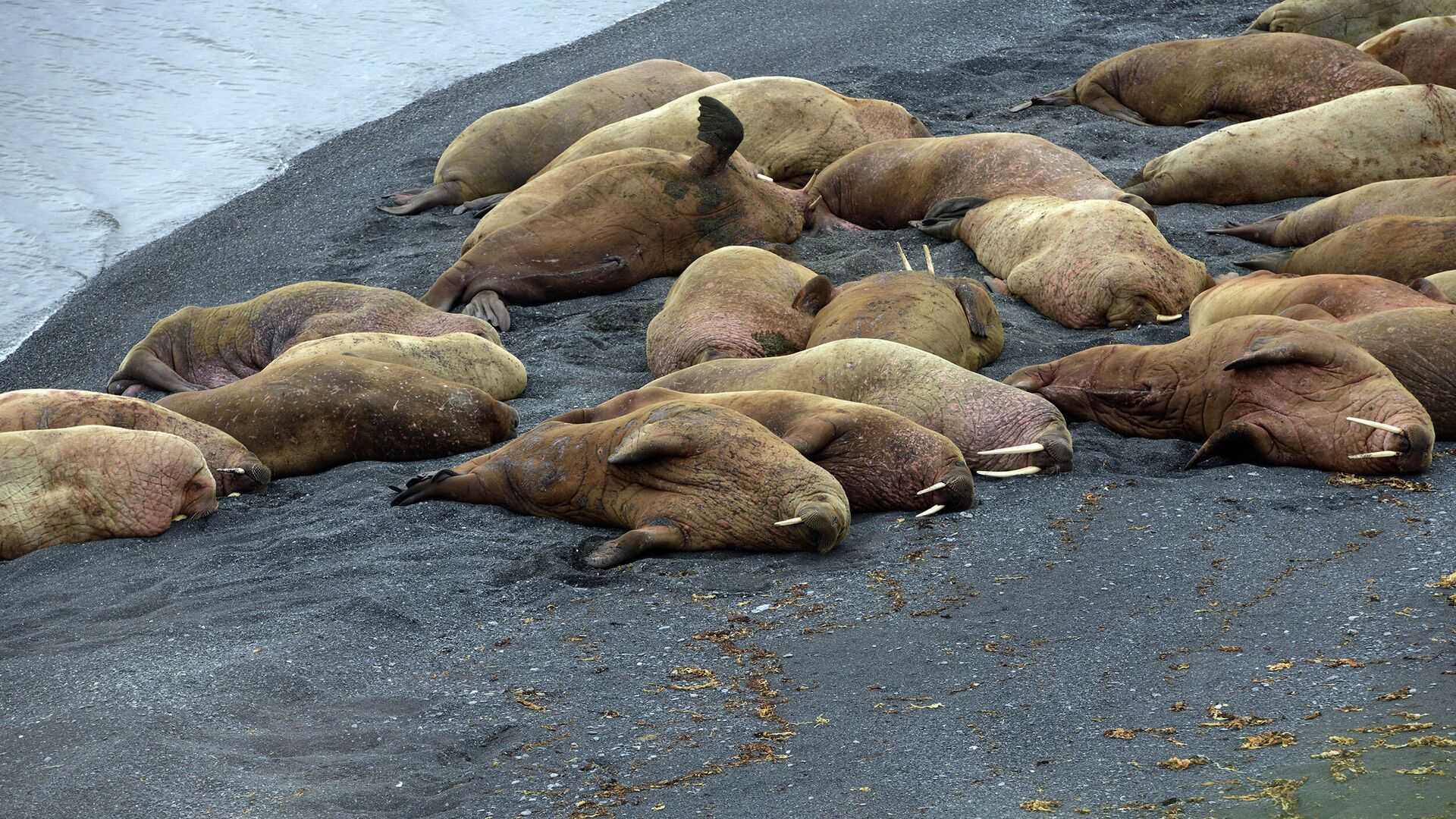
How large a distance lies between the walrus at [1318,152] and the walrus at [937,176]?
1.96 ft

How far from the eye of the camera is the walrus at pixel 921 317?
21.6ft

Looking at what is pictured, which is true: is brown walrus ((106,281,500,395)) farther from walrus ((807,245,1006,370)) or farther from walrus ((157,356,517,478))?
walrus ((807,245,1006,370))

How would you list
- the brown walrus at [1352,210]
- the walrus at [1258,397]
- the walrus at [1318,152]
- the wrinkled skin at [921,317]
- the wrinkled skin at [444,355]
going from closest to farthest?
the walrus at [1258,397]
the wrinkled skin at [921,317]
the wrinkled skin at [444,355]
the brown walrus at [1352,210]
the walrus at [1318,152]

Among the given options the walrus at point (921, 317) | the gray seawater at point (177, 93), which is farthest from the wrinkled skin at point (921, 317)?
the gray seawater at point (177, 93)

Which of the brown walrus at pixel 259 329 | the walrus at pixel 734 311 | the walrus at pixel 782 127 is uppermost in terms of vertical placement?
the walrus at pixel 782 127

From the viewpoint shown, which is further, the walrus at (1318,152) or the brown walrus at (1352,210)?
the walrus at (1318,152)

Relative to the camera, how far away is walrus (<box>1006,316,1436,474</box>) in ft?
17.1

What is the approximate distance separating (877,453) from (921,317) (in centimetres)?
140

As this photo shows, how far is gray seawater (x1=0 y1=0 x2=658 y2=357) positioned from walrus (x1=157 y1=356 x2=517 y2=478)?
4.02 metres

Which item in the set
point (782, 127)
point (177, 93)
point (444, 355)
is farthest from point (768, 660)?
point (177, 93)

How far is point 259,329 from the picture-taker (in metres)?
8.17

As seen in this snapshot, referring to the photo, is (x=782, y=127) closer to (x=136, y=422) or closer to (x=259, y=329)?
(x=259, y=329)

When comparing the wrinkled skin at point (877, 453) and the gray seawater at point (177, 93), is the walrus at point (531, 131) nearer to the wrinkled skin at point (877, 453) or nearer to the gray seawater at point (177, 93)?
the gray seawater at point (177, 93)

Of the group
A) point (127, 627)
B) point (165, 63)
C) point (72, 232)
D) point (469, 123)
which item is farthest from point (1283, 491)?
point (165, 63)
